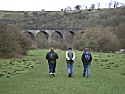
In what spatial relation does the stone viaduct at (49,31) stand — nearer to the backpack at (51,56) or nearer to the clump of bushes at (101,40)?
the clump of bushes at (101,40)

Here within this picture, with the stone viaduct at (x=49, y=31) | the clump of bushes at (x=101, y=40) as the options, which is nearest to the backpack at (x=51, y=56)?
the clump of bushes at (x=101, y=40)

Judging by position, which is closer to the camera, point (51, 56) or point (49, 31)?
point (51, 56)

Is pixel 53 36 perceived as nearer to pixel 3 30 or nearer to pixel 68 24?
pixel 68 24

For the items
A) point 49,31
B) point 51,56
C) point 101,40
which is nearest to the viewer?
point 51,56

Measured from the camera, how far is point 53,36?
14400cm

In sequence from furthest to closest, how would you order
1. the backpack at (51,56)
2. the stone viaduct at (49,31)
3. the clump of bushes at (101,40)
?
the stone viaduct at (49,31)
the clump of bushes at (101,40)
the backpack at (51,56)

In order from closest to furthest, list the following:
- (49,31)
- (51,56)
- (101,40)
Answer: (51,56) → (101,40) → (49,31)

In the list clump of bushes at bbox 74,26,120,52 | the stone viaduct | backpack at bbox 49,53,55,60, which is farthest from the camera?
the stone viaduct

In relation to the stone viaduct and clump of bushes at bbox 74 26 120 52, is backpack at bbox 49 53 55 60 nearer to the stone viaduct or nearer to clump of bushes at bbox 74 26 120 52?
Result: clump of bushes at bbox 74 26 120 52

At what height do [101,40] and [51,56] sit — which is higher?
[101,40]

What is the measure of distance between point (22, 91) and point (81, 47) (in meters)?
75.2

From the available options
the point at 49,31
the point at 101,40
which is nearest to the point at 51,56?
the point at 101,40

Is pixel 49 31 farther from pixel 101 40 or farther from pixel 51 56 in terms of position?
pixel 51 56

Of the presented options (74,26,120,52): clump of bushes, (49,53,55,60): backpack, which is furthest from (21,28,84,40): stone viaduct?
(49,53,55,60): backpack
